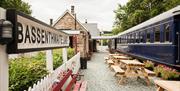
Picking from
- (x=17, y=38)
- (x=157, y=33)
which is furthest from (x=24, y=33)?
(x=157, y=33)

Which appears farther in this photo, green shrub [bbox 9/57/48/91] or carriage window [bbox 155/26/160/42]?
carriage window [bbox 155/26/160/42]

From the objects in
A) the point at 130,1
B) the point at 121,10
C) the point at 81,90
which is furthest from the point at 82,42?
the point at 121,10

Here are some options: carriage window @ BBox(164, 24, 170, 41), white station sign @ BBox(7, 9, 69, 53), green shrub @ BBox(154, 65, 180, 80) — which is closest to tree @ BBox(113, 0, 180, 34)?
carriage window @ BBox(164, 24, 170, 41)

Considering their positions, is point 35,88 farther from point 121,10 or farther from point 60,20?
point 121,10

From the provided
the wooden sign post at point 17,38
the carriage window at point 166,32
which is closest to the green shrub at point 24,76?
the wooden sign post at point 17,38

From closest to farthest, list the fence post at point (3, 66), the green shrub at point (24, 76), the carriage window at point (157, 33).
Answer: the fence post at point (3, 66) < the green shrub at point (24, 76) < the carriage window at point (157, 33)

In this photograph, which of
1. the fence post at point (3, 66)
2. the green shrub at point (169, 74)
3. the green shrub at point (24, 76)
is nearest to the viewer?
Answer: the fence post at point (3, 66)

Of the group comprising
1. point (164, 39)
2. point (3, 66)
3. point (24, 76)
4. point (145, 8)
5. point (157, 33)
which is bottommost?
point (24, 76)

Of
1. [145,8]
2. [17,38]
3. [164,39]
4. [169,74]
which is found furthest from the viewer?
[145,8]

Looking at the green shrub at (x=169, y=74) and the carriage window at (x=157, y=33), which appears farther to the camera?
the carriage window at (x=157, y=33)

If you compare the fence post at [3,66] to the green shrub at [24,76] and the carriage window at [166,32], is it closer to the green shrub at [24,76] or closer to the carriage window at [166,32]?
the green shrub at [24,76]

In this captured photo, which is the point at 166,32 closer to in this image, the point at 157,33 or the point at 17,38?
the point at 157,33

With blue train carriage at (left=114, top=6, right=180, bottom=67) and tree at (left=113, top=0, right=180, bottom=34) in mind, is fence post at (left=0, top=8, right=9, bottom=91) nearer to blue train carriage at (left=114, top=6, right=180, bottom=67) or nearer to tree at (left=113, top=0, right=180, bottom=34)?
blue train carriage at (left=114, top=6, right=180, bottom=67)

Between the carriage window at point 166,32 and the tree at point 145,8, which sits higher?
the tree at point 145,8
